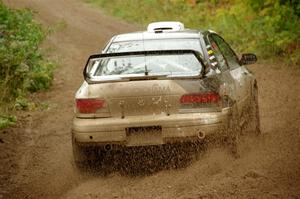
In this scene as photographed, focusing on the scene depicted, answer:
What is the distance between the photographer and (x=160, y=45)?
765cm

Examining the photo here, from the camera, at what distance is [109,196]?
6438 millimetres

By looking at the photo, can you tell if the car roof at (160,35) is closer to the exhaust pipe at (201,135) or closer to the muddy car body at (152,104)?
the muddy car body at (152,104)

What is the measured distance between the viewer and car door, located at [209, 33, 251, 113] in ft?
25.8

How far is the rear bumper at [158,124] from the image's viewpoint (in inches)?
266

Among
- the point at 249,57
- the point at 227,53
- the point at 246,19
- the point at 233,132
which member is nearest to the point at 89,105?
the point at 233,132

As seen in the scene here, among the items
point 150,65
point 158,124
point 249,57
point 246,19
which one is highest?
point 150,65

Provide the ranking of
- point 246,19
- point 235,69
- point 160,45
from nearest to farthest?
1. point 160,45
2. point 235,69
3. point 246,19

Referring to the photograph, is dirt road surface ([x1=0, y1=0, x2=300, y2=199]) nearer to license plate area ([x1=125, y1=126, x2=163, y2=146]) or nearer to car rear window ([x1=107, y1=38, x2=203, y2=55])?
license plate area ([x1=125, y1=126, x2=163, y2=146])

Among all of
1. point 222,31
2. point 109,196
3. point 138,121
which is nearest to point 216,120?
point 138,121

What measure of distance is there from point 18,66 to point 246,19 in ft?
32.7

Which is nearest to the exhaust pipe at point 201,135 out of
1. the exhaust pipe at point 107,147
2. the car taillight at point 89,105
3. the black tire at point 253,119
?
the exhaust pipe at point 107,147

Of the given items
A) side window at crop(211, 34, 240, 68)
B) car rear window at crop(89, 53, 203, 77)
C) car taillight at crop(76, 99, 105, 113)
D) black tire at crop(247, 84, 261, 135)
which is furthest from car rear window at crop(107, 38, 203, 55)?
black tire at crop(247, 84, 261, 135)

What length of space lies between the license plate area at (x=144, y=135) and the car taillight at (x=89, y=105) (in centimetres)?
42

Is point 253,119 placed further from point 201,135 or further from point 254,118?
point 201,135
